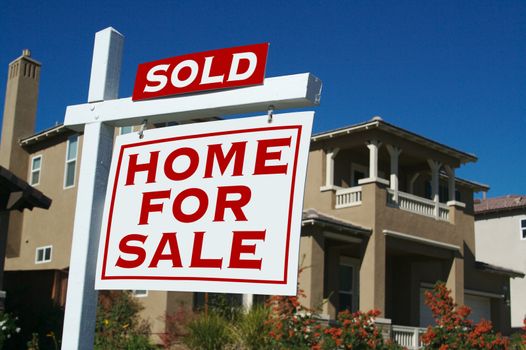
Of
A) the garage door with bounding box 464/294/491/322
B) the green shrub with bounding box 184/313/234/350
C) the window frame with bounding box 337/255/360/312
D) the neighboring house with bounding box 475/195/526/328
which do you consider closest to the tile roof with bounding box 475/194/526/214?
the neighboring house with bounding box 475/195/526/328

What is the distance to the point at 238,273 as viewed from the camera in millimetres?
3586

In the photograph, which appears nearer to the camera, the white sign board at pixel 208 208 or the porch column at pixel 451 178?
the white sign board at pixel 208 208

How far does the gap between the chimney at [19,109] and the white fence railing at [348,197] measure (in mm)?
12550

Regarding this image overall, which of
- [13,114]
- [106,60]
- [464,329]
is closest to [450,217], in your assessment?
[464,329]

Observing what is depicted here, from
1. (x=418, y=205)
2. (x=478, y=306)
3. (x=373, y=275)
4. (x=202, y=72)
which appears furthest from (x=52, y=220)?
(x=202, y=72)

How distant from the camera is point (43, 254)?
89.8ft

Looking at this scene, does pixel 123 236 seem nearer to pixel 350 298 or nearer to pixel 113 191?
pixel 113 191

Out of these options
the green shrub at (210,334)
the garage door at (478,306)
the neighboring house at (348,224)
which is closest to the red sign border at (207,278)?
the green shrub at (210,334)

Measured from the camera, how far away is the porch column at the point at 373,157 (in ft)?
80.6

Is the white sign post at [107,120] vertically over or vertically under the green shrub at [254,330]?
over

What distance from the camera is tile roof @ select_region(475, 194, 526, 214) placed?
40031 mm

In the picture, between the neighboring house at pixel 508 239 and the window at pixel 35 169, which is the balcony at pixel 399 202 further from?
the neighboring house at pixel 508 239

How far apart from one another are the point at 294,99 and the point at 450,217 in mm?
25256

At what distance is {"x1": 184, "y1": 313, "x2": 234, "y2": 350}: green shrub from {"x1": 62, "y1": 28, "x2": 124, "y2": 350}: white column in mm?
14203
